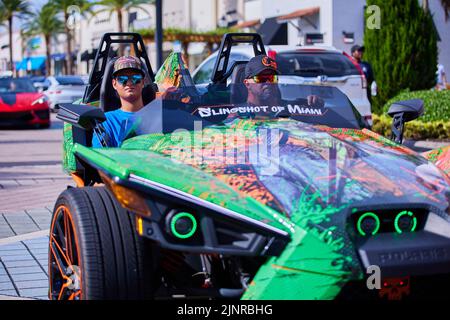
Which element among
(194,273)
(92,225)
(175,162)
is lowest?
(194,273)

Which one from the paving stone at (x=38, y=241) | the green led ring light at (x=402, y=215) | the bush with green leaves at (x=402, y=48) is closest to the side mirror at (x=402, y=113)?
the green led ring light at (x=402, y=215)

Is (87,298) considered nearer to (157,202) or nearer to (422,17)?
(157,202)

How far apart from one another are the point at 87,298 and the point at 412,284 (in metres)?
1.40

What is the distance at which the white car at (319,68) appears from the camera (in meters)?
12.6

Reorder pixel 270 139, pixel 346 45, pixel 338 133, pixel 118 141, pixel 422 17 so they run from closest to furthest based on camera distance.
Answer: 1. pixel 270 139
2. pixel 338 133
3. pixel 118 141
4. pixel 422 17
5. pixel 346 45

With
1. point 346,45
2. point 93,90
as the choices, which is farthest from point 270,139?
point 346,45

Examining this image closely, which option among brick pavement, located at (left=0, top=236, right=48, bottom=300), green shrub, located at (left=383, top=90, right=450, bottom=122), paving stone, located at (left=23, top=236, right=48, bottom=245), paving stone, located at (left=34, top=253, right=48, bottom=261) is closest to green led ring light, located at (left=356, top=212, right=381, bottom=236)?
brick pavement, located at (left=0, top=236, right=48, bottom=300)

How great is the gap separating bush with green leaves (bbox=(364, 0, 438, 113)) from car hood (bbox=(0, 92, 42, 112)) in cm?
805

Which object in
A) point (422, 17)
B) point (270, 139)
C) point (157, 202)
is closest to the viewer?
point (157, 202)

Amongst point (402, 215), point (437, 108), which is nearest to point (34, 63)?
point (437, 108)

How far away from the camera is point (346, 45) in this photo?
32469mm

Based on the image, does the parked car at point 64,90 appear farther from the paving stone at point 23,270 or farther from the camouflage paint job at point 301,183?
the camouflage paint job at point 301,183

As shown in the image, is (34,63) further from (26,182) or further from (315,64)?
(26,182)

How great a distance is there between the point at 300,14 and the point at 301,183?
30319 millimetres
